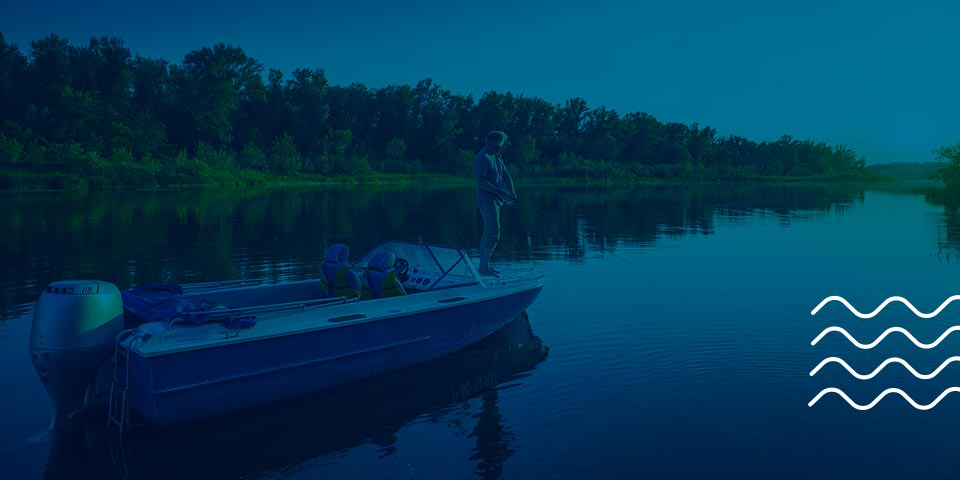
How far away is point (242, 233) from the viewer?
26.5 m

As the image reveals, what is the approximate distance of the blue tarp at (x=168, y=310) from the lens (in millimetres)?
7414

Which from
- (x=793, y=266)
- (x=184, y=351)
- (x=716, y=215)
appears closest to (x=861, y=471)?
(x=184, y=351)

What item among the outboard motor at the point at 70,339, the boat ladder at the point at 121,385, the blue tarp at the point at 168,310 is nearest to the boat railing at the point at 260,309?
the blue tarp at the point at 168,310

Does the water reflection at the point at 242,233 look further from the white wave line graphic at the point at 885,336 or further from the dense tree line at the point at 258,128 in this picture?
the dense tree line at the point at 258,128

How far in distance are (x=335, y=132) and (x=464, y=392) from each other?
101952mm

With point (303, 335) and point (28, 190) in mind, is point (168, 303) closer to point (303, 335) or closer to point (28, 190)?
point (303, 335)

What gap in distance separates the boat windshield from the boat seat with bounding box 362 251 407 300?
0.97 m

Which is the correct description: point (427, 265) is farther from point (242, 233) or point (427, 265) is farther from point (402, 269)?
point (242, 233)

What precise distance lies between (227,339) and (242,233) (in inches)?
800

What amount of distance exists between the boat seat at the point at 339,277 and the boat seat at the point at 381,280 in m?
0.23

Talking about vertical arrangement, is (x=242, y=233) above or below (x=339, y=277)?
below

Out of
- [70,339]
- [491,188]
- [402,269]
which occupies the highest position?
[491,188]

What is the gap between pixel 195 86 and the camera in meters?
98.4

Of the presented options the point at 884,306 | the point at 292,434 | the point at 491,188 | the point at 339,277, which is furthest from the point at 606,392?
the point at 884,306
